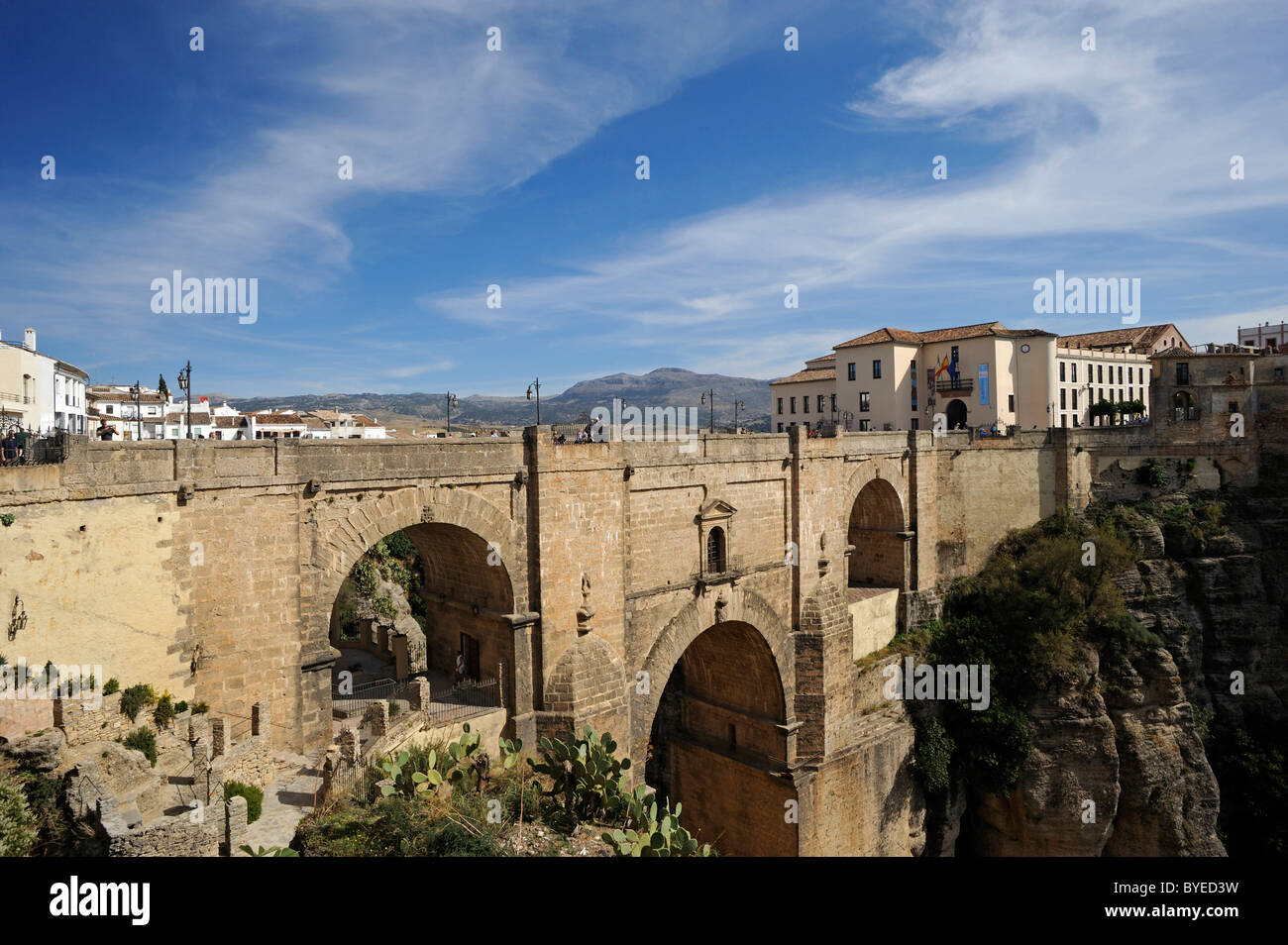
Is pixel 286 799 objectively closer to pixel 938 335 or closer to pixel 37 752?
pixel 37 752

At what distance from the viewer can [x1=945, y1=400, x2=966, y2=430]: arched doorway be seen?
1645 inches

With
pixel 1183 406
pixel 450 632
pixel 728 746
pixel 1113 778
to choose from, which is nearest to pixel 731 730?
pixel 728 746

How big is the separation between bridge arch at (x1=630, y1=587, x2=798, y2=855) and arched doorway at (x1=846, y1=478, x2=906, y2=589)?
7.28 m

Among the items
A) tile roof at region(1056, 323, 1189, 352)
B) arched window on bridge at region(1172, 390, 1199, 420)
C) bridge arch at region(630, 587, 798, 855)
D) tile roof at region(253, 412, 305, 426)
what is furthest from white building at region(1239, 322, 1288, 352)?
tile roof at region(253, 412, 305, 426)

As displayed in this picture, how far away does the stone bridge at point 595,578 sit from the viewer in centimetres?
1061

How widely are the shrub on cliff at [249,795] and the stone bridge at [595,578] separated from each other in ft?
4.22

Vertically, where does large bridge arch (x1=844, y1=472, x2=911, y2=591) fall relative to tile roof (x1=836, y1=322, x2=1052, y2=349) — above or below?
below

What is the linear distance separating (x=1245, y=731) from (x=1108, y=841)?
8.64 metres

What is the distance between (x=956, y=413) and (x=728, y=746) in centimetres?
2640

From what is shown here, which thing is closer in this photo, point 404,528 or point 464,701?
point 404,528

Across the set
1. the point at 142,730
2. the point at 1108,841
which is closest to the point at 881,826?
the point at 1108,841

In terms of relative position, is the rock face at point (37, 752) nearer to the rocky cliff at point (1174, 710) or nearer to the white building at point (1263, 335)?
the rocky cliff at point (1174, 710)

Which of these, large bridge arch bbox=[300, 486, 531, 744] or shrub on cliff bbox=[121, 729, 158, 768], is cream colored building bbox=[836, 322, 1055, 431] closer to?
large bridge arch bbox=[300, 486, 531, 744]

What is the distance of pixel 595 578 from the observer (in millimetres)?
16797
